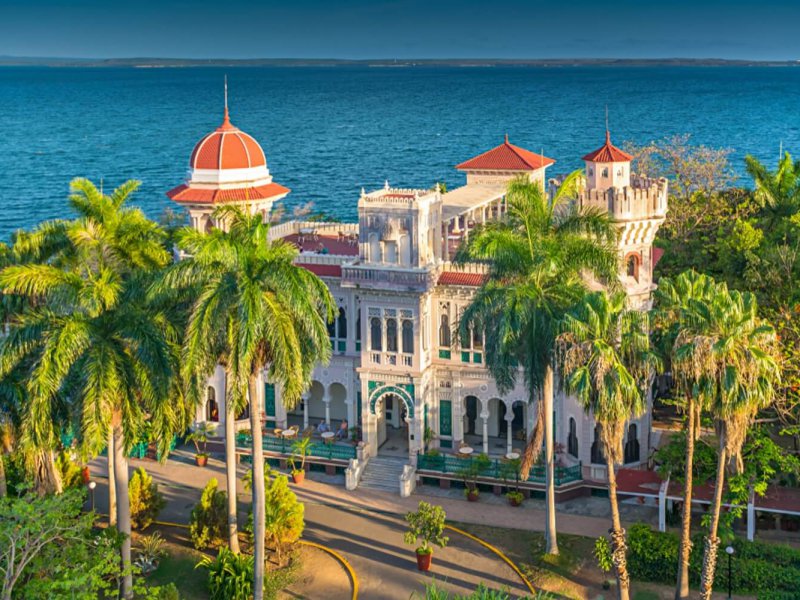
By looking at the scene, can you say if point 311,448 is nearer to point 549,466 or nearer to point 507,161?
point 549,466

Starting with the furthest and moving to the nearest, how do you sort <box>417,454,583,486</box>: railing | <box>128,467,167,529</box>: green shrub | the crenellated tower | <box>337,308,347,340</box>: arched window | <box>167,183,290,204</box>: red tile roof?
<box>167,183,290,204</box>: red tile roof < <box>337,308,347,340</box>: arched window < the crenellated tower < <box>417,454,583,486</box>: railing < <box>128,467,167,529</box>: green shrub

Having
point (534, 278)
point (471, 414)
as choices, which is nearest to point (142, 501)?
point (471, 414)

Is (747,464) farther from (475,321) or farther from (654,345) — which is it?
(475,321)

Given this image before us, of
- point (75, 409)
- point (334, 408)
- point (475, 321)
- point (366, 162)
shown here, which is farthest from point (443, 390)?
point (366, 162)

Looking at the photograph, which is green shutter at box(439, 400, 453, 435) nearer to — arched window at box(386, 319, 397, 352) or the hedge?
arched window at box(386, 319, 397, 352)

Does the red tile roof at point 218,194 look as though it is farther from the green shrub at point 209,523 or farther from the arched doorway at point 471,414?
the green shrub at point 209,523

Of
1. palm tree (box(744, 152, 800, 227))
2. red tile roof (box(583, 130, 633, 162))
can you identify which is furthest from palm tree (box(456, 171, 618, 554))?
palm tree (box(744, 152, 800, 227))
